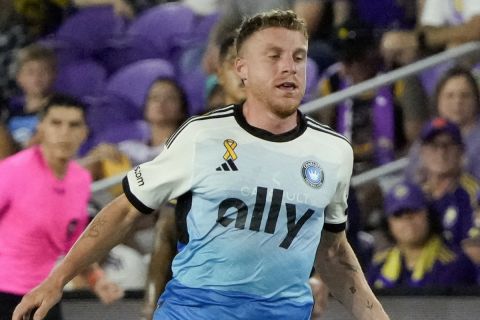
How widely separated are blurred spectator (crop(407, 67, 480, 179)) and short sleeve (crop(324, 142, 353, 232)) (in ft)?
10.3

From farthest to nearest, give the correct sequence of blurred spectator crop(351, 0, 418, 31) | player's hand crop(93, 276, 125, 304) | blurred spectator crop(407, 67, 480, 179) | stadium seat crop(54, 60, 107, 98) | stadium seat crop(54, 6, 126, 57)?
1. stadium seat crop(54, 6, 126, 57)
2. stadium seat crop(54, 60, 107, 98)
3. blurred spectator crop(351, 0, 418, 31)
4. blurred spectator crop(407, 67, 480, 179)
5. player's hand crop(93, 276, 125, 304)

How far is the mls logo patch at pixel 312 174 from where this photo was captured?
410 cm

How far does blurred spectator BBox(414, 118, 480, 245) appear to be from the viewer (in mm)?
7023

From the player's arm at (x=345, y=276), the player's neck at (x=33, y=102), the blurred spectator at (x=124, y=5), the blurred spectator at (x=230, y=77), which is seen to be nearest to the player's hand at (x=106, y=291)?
the blurred spectator at (x=230, y=77)

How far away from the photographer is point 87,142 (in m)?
8.50

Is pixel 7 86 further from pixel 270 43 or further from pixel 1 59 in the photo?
pixel 270 43

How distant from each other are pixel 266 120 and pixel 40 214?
2295mm

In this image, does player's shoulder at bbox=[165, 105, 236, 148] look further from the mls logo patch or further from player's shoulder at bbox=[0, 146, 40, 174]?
player's shoulder at bbox=[0, 146, 40, 174]

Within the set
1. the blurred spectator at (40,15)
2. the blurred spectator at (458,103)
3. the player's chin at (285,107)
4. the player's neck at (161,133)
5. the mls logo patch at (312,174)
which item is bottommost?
the player's neck at (161,133)

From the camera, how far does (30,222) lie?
612cm

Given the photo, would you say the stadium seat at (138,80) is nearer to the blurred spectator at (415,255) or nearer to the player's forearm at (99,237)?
the blurred spectator at (415,255)

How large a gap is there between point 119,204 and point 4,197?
205 centimetres

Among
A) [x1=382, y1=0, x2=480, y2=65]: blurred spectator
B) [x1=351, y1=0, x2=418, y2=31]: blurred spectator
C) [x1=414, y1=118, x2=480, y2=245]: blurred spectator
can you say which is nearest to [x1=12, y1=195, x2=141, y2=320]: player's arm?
[x1=414, y1=118, x2=480, y2=245]: blurred spectator

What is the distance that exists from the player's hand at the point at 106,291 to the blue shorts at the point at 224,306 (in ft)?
6.01
